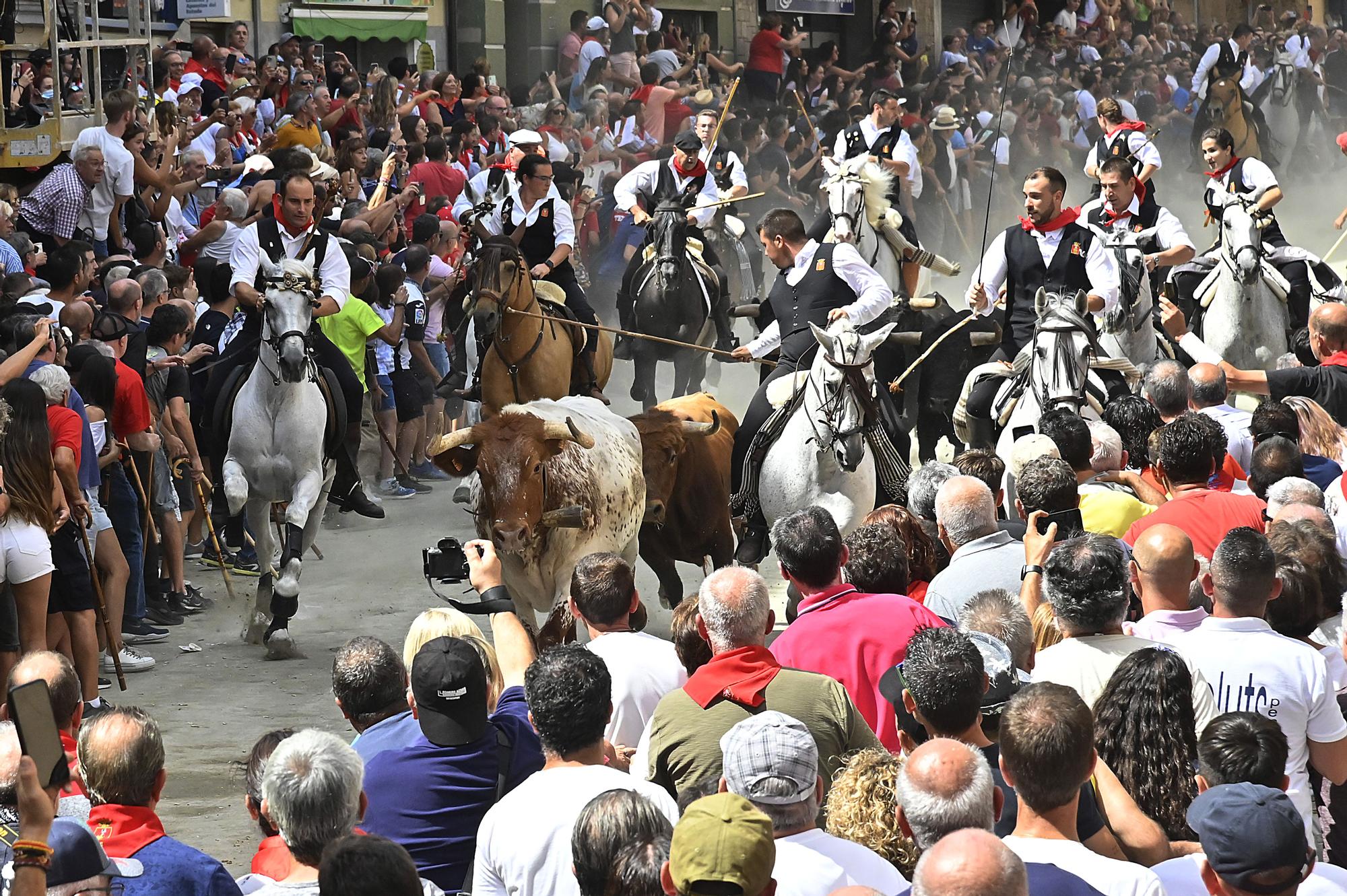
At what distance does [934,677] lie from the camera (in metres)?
3.97

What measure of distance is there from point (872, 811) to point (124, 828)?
169 cm

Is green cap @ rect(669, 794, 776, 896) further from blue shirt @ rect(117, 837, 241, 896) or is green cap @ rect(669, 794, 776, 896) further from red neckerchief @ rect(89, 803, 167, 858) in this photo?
red neckerchief @ rect(89, 803, 167, 858)

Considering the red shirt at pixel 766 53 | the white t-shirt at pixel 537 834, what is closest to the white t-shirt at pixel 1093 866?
the white t-shirt at pixel 537 834

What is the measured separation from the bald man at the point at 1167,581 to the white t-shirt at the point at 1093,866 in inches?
59.8

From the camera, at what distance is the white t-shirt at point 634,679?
194 inches

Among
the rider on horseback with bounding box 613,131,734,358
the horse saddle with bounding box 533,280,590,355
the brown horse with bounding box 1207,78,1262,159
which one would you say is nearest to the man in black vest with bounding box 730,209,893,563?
the horse saddle with bounding box 533,280,590,355

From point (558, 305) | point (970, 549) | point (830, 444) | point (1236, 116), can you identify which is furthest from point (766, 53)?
point (970, 549)

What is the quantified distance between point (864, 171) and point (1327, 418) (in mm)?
4796

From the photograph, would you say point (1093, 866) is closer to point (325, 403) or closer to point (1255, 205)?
point (325, 403)

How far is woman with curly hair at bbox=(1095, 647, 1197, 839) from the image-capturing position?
12.8 ft

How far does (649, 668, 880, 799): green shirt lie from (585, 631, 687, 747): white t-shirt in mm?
586

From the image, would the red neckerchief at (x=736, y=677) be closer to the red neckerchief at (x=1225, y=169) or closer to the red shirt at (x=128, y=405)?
the red shirt at (x=128, y=405)

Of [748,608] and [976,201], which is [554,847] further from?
[976,201]

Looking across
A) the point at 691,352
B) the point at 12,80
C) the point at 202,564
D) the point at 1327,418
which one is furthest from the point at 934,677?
the point at 12,80
